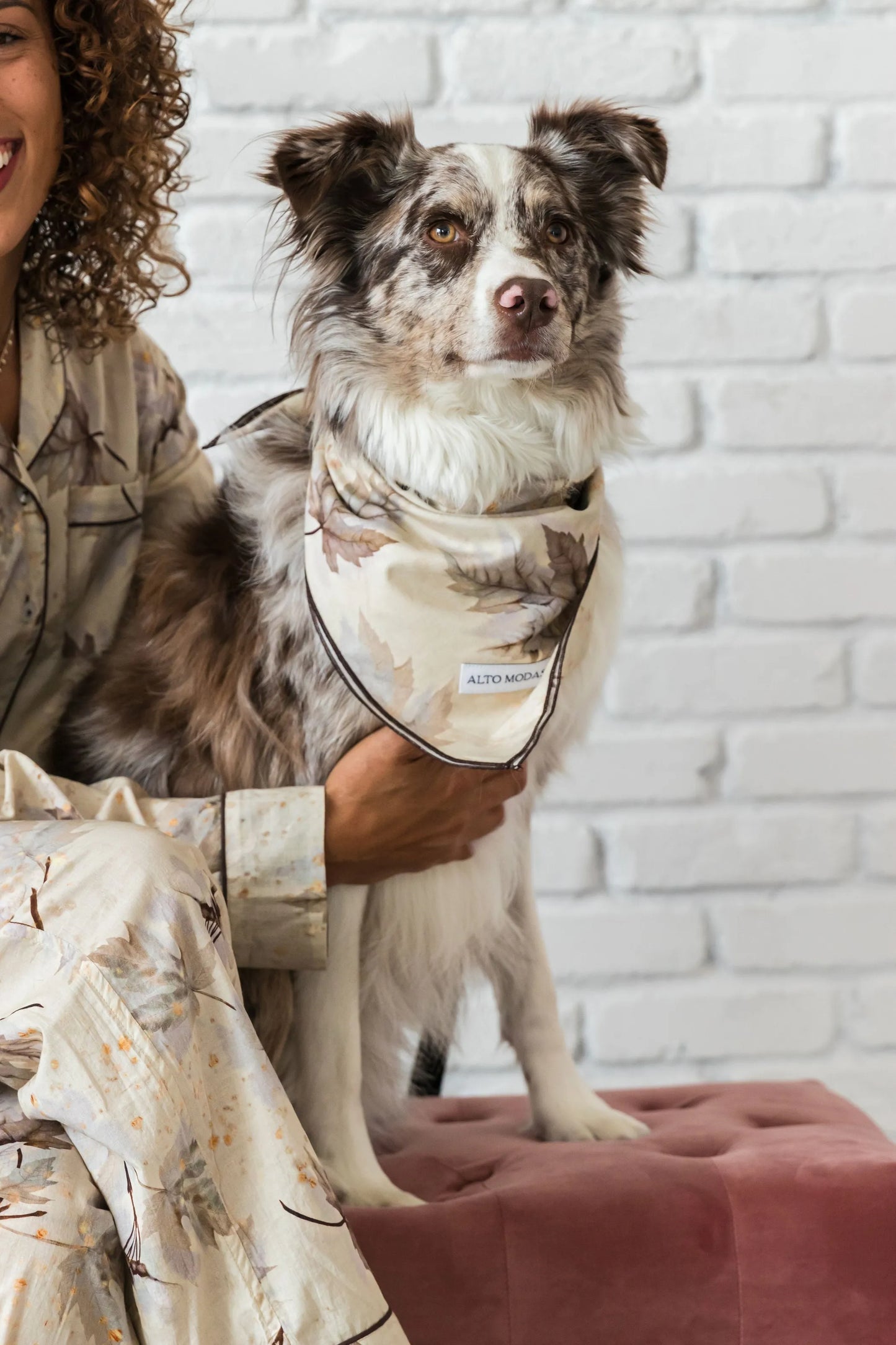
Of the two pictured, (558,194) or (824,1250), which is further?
(558,194)

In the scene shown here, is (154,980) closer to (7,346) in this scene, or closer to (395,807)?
(395,807)

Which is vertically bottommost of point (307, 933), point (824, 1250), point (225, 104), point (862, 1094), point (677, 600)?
point (862, 1094)

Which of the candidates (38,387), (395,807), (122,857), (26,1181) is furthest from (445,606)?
(26,1181)

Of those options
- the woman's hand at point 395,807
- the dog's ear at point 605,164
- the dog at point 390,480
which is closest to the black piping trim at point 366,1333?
the dog at point 390,480

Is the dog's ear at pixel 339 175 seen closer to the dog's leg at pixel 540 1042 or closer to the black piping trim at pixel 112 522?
the black piping trim at pixel 112 522

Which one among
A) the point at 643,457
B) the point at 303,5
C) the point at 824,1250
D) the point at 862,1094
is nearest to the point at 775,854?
the point at 862,1094

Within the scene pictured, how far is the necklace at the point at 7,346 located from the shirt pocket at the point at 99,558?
15 centimetres

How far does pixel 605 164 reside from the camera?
1408 mm

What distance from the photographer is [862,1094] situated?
195 cm

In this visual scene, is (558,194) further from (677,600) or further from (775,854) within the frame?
(775,854)

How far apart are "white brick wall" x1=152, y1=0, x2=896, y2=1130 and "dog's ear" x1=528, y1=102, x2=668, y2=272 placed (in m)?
0.38

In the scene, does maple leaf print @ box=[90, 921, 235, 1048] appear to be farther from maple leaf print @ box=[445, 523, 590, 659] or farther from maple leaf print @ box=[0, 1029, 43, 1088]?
maple leaf print @ box=[445, 523, 590, 659]

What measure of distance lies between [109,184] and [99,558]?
0.43m

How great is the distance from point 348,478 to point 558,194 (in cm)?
36
